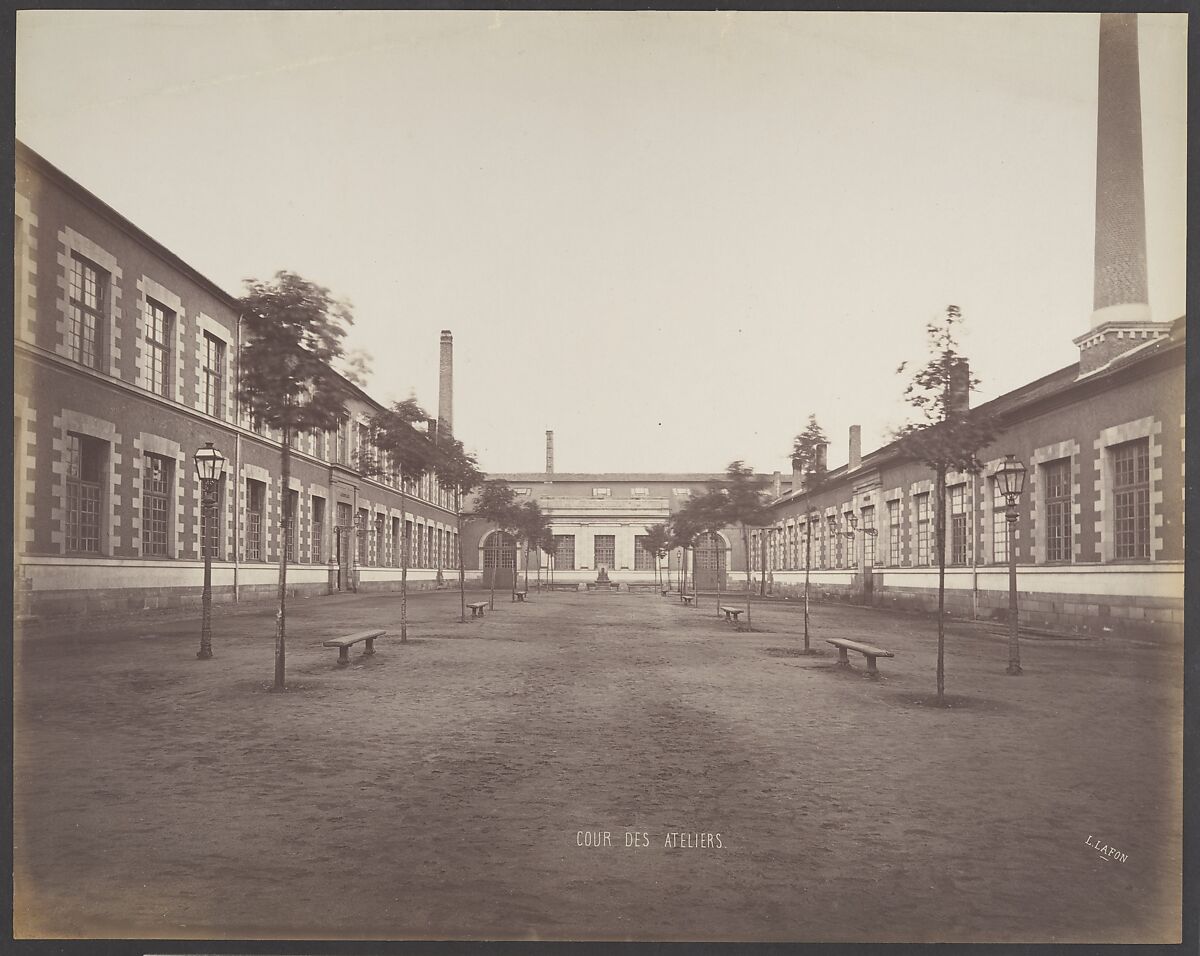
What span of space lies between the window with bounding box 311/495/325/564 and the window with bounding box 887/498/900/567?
38.5 feet

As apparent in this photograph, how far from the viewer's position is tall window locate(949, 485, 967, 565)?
54.7 feet

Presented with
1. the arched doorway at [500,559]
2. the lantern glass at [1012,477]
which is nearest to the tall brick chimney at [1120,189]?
the lantern glass at [1012,477]

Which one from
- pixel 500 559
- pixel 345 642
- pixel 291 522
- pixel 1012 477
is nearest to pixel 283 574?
pixel 291 522

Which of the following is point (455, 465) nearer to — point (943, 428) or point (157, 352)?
point (157, 352)

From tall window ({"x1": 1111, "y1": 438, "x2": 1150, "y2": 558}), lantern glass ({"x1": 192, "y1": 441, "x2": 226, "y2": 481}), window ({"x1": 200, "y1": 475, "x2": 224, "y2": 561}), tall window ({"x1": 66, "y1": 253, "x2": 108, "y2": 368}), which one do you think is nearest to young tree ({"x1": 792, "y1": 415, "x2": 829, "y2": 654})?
tall window ({"x1": 1111, "y1": 438, "x2": 1150, "y2": 558})

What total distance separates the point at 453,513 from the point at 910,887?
657 inches

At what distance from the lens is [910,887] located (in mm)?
4652

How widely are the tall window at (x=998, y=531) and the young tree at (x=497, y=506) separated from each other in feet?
52.8

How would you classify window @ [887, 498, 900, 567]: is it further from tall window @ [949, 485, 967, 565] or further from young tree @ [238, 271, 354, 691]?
young tree @ [238, 271, 354, 691]

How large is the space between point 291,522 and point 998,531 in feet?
45.8

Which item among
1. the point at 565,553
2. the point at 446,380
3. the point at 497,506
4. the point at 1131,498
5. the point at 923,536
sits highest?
the point at 446,380

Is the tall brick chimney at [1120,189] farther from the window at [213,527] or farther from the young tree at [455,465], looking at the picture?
the window at [213,527]

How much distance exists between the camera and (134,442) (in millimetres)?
8656
